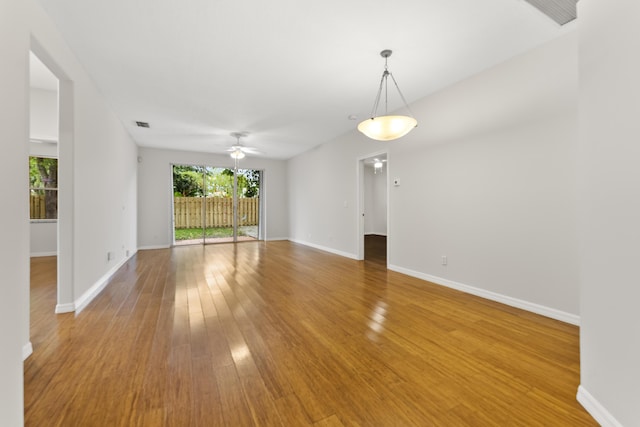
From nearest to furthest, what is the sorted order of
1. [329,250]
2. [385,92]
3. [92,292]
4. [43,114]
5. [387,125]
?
1. [387,125]
2. [92,292]
3. [385,92]
4. [43,114]
5. [329,250]

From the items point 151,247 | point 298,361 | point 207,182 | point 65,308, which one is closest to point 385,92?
point 298,361

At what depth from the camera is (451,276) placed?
3.37 metres

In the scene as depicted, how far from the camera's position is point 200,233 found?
757cm

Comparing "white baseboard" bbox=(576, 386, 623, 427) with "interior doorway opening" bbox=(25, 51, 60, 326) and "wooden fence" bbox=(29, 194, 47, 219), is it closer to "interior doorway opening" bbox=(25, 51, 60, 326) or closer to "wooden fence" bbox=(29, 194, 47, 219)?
"interior doorway opening" bbox=(25, 51, 60, 326)

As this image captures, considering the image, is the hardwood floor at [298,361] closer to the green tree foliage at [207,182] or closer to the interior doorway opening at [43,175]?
the interior doorway opening at [43,175]

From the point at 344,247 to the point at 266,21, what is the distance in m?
4.39

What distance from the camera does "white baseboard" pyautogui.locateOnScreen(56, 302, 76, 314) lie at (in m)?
2.48

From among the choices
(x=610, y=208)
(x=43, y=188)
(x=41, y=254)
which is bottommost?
(x=41, y=254)

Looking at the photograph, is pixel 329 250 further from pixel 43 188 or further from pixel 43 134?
pixel 43 188

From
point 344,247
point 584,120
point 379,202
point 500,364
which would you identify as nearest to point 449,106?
point 584,120

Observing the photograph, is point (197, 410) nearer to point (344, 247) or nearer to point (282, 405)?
point (282, 405)

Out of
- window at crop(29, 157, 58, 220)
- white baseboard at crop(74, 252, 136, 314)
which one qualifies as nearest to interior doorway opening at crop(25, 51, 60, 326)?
window at crop(29, 157, 58, 220)

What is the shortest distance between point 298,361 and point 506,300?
2462 mm

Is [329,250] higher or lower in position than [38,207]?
lower
